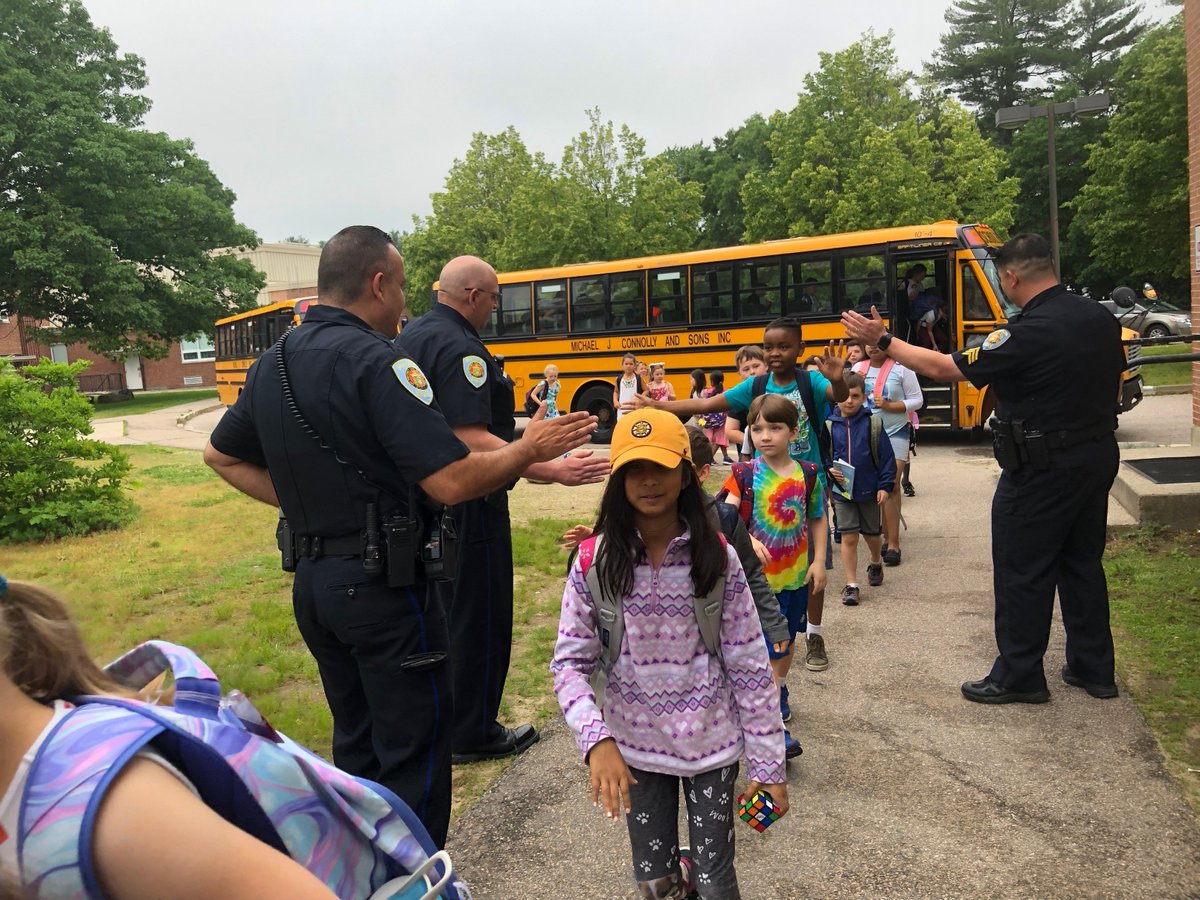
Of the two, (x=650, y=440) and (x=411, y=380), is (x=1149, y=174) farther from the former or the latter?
(x=411, y=380)

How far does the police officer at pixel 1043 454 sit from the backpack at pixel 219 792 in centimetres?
349

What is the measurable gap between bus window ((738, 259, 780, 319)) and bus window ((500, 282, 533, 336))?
4469 mm

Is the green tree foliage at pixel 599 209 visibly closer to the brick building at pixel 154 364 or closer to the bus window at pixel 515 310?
the bus window at pixel 515 310

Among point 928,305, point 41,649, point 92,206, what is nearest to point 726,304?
point 928,305

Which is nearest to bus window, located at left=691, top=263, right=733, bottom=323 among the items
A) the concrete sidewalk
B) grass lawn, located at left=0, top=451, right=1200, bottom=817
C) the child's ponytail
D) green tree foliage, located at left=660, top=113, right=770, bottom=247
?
grass lawn, located at left=0, top=451, right=1200, bottom=817

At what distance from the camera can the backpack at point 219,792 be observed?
97cm

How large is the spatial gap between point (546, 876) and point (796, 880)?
860 millimetres

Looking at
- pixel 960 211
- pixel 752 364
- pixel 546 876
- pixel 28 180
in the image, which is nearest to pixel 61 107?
pixel 28 180

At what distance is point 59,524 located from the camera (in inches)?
357

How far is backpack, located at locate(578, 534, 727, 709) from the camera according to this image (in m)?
2.46

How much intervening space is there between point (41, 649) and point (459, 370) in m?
2.51

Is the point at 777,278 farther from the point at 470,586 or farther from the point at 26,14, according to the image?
the point at 26,14

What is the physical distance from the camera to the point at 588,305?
17.0 m

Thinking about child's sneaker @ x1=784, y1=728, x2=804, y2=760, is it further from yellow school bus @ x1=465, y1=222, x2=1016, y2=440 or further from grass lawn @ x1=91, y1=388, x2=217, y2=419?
grass lawn @ x1=91, y1=388, x2=217, y2=419
